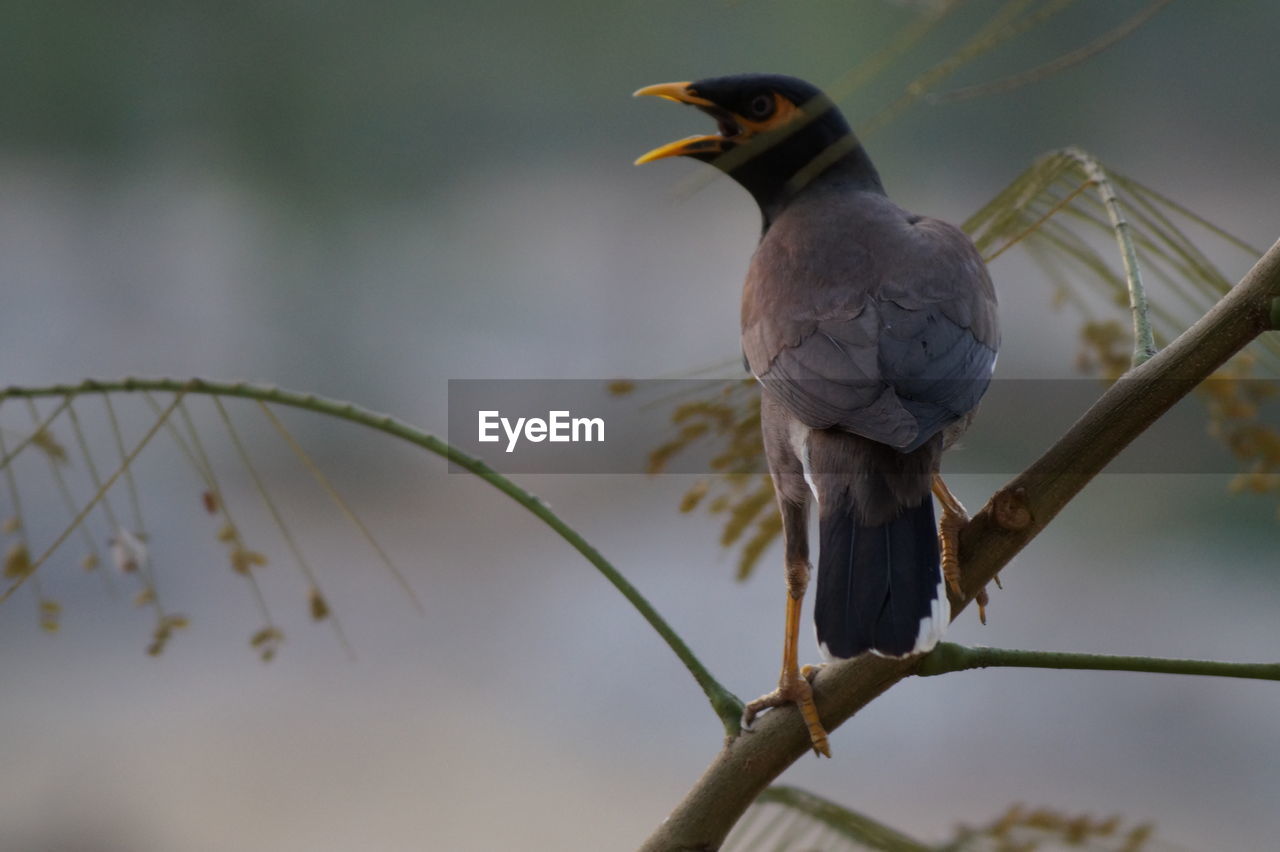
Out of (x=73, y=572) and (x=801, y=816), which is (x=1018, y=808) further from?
(x=73, y=572)

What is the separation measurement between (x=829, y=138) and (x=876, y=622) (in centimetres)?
58

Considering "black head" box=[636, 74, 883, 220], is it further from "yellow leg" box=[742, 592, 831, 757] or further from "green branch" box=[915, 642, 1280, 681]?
"green branch" box=[915, 642, 1280, 681]

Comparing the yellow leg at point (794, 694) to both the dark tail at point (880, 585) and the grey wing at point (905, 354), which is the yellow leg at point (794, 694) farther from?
the grey wing at point (905, 354)

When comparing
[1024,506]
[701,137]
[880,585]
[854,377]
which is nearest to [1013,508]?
[1024,506]

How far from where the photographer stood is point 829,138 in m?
1.06

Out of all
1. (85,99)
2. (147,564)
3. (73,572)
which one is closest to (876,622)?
(147,564)

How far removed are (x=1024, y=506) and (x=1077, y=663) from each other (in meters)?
0.07

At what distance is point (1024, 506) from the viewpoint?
547 mm

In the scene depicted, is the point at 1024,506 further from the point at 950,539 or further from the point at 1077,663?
the point at 950,539

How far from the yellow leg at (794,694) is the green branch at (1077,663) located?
5cm

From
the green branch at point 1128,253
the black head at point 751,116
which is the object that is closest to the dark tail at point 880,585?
the green branch at point 1128,253

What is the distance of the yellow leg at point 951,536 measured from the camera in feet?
2.13

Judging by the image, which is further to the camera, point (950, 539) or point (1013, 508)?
point (950, 539)

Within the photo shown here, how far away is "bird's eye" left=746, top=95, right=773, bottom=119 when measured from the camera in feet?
3.15
